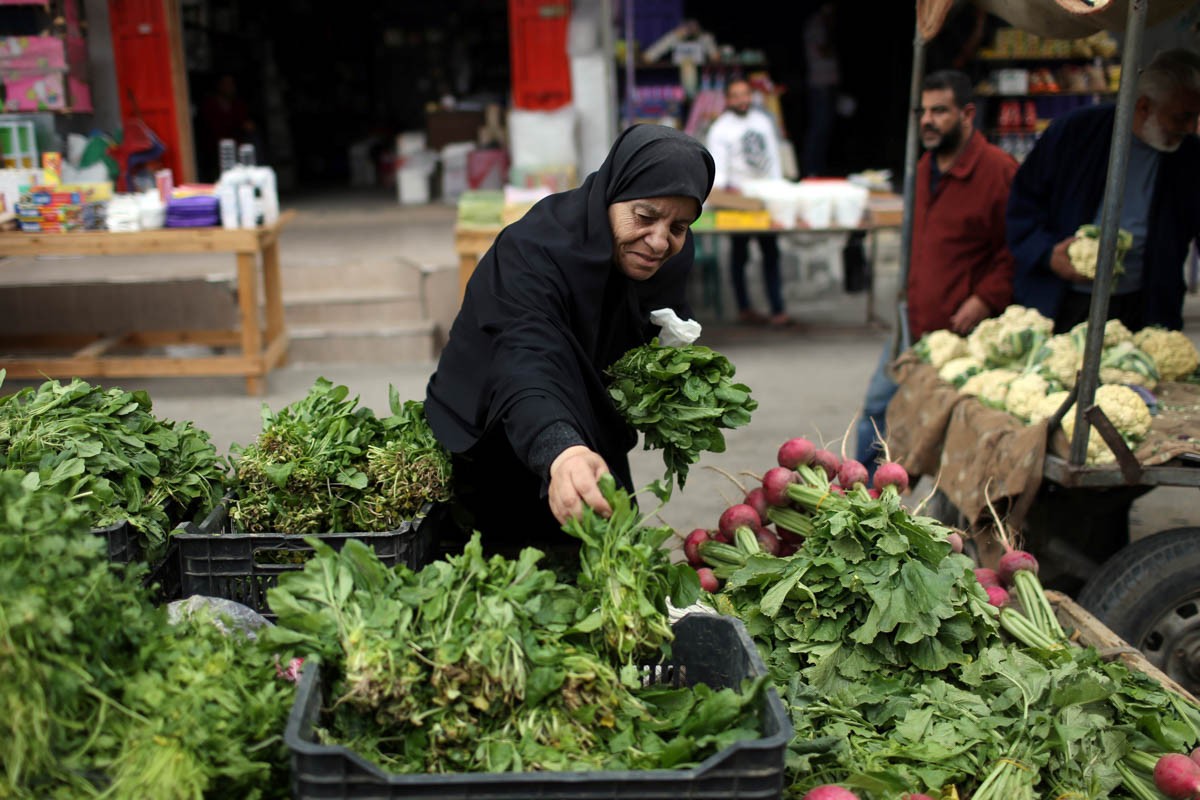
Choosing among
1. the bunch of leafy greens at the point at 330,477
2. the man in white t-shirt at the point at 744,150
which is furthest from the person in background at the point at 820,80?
the bunch of leafy greens at the point at 330,477

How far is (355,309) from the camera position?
8.66m

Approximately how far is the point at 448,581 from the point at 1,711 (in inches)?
27.2

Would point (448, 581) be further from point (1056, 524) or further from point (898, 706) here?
point (1056, 524)

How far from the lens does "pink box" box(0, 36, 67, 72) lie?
966 centimetres

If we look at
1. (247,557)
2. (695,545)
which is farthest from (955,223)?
(247,557)

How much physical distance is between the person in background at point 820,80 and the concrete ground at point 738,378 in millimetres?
1626

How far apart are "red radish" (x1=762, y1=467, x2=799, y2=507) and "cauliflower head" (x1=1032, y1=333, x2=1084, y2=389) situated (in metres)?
1.44

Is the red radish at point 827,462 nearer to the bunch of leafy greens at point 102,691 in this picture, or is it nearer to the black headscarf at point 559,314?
the black headscarf at point 559,314

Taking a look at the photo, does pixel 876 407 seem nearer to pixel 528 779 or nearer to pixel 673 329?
pixel 673 329

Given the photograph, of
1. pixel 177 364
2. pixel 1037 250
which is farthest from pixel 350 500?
pixel 177 364

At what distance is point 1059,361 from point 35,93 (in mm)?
9335

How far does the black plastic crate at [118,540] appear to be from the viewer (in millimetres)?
2227

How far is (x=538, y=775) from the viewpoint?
1.63m

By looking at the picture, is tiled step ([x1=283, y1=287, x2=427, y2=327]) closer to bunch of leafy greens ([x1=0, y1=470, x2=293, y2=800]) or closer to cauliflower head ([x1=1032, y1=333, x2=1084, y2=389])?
cauliflower head ([x1=1032, y1=333, x2=1084, y2=389])
